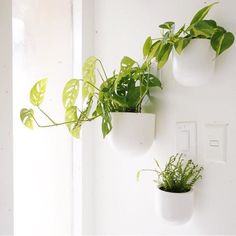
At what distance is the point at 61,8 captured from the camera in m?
1.27

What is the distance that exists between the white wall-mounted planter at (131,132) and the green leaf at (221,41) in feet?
0.98

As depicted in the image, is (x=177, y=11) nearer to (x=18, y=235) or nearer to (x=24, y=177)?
(x=24, y=177)

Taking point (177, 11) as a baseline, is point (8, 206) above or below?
below

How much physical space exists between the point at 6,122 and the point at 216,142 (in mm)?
741

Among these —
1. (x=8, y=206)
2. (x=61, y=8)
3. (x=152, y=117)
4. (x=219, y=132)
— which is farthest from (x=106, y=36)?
(x=8, y=206)

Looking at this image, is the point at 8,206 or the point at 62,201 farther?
the point at 62,201

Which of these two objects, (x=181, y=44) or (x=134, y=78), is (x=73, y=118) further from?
→ (x=181, y=44)

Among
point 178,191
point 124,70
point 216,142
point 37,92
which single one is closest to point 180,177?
point 178,191

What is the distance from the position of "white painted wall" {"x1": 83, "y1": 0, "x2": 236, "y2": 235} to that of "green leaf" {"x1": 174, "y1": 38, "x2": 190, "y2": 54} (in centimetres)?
13

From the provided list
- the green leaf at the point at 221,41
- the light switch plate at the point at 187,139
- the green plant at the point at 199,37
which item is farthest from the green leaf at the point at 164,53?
the light switch plate at the point at 187,139

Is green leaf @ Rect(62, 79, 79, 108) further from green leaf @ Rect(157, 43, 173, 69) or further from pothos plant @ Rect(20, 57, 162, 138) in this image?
green leaf @ Rect(157, 43, 173, 69)

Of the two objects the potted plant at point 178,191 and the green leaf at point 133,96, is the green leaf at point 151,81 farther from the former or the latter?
the potted plant at point 178,191

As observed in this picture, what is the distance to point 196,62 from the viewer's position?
0.67 m

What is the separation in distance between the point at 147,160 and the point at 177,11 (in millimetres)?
542
